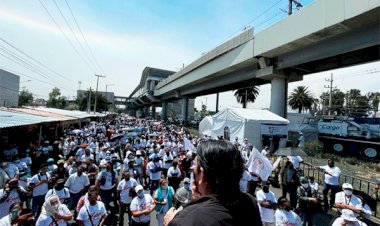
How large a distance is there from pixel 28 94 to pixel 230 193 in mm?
113961

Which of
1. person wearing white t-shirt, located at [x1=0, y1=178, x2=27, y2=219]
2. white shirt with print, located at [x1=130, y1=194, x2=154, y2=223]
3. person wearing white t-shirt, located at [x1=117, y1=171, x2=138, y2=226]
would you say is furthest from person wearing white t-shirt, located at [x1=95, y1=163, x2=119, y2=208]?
white shirt with print, located at [x1=130, y1=194, x2=154, y2=223]

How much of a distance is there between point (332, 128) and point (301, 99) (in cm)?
4135

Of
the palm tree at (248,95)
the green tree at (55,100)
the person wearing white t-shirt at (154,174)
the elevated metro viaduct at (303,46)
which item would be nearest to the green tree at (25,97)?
the green tree at (55,100)

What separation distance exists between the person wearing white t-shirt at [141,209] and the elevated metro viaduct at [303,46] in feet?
43.4

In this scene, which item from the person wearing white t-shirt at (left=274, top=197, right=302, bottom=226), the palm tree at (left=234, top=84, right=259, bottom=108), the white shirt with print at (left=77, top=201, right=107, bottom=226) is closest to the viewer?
the white shirt with print at (left=77, top=201, right=107, bottom=226)

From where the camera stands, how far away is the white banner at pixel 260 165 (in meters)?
8.67

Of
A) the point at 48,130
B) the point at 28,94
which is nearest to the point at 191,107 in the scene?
the point at 28,94

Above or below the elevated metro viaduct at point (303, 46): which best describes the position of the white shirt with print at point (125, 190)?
below

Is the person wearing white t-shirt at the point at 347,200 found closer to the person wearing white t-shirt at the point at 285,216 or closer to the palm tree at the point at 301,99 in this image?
the person wearing white t-shirt at the point at 285,216

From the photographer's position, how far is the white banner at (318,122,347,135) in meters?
24.1

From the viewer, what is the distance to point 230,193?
139cm

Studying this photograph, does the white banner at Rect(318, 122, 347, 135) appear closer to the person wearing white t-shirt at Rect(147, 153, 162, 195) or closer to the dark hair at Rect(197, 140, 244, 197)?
the person wearing white t-shirt at Rect(147, 153, 162, 195)

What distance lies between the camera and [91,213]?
591 centimetres

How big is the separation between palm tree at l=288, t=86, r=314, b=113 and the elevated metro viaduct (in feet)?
116
